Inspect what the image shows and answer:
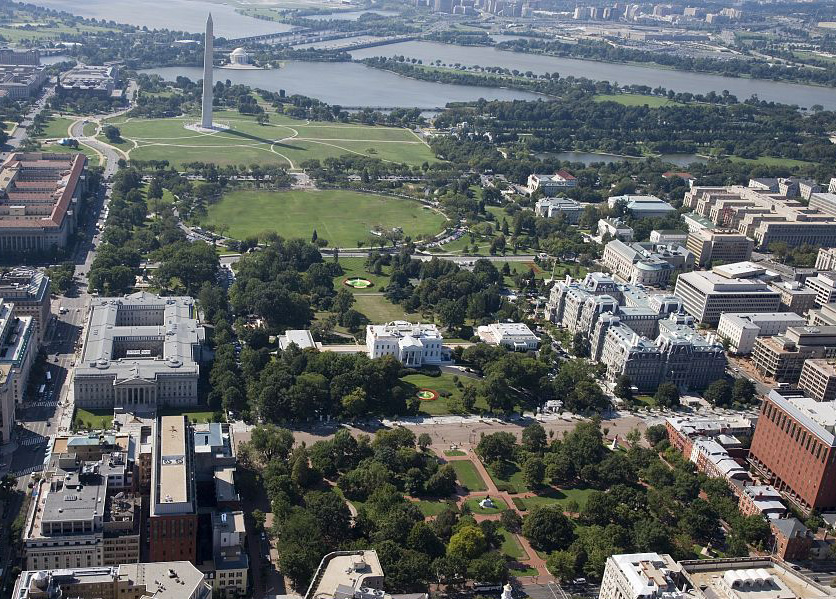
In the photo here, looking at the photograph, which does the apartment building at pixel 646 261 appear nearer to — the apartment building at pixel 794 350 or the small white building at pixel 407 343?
the apartment building at pixel 794 350

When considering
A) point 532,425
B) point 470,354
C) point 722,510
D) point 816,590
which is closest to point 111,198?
point 470,354

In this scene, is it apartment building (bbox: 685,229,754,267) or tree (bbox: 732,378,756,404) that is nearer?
tree (bbox: 732,378,756,404)

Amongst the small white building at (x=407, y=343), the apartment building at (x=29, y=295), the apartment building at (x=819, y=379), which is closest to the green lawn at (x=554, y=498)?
the small white building at (x=407, y=343)

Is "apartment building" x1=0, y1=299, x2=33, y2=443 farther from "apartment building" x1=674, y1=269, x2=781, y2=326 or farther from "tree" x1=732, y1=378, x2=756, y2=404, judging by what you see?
"apartment building" x1=674, y1=269, x2=781, y2=326

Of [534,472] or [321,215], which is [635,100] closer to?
[321,215]

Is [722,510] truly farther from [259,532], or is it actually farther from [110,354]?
[110,354]

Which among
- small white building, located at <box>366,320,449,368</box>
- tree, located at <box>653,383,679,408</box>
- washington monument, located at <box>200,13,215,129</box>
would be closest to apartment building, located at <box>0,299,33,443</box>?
small white building, located at <box>366,320,449,368</box>

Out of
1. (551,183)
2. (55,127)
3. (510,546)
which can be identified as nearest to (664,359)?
(510,546)
